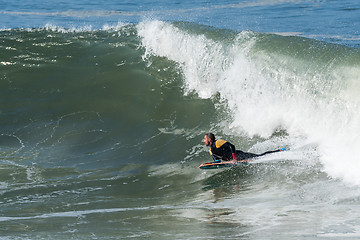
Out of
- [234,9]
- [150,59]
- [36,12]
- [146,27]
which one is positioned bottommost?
[150,59]

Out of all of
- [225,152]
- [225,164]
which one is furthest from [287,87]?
[225,164]

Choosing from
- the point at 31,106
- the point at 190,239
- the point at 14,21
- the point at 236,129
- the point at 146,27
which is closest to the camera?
the point at 190,239

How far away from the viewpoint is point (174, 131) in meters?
11.9

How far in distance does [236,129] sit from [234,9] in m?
17.8

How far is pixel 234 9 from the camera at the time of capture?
1109 inches

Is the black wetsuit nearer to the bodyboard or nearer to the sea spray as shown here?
the bodyboard

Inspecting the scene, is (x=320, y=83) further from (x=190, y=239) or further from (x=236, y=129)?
(x=190, y=239)

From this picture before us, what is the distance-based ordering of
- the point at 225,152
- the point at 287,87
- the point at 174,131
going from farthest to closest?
the point at 174,131
the point at 287,87
the point at 225,152

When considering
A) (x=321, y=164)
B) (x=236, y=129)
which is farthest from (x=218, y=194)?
(x=236, y=129)

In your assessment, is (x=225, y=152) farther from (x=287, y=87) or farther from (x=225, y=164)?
→ (x=287, y=87)

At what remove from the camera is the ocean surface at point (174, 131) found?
259 inches

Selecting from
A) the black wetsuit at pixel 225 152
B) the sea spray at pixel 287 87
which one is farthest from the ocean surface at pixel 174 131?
the black wetsuit at pixel 225 152

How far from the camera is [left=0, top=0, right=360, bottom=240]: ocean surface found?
6.58 metres

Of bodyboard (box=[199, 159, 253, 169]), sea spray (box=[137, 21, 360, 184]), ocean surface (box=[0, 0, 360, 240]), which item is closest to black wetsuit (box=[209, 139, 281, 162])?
bodyboard (box=[199, 159, 253, 169])
